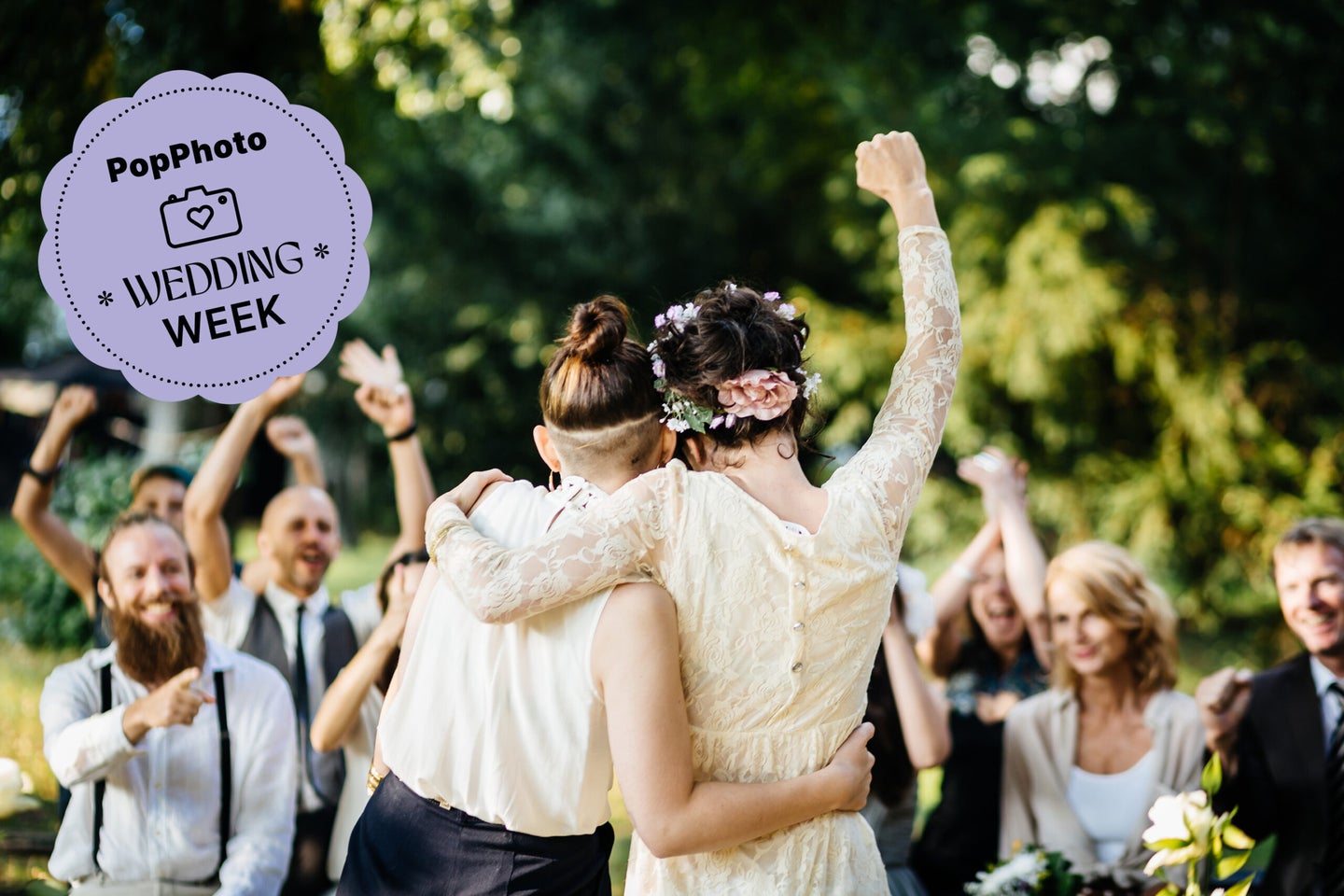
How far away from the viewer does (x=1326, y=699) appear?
3287mm

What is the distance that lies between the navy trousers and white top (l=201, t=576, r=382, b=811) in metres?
1.72

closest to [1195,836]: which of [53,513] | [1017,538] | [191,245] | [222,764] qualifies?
[1017,538]

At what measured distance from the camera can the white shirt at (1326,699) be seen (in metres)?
3.27

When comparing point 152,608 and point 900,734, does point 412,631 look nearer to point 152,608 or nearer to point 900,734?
point 152,608

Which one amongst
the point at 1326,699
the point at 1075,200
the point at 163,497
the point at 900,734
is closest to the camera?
the point at 900,734

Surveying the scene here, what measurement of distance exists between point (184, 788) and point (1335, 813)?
3081mm

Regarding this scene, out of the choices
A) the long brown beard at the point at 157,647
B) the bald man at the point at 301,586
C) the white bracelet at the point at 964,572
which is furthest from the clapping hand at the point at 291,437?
the white bracelet at the point at 964,572

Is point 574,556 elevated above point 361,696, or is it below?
above

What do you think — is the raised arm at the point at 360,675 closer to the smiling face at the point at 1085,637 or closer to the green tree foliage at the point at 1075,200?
the smiling face at the point at 1085,637

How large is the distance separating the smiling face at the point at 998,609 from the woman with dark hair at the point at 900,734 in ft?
2.89

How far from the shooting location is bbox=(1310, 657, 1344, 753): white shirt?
327 cm

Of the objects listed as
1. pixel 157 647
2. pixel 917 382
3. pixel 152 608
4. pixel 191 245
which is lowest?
pixel 157 647

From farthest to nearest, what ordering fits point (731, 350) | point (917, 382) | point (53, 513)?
point (53, 513)
point (917, 382)
point (731, 350)

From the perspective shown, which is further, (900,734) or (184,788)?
(900,734)
